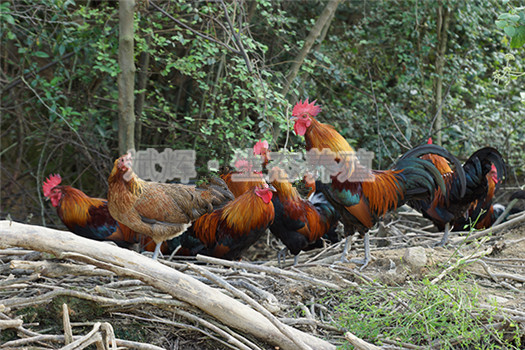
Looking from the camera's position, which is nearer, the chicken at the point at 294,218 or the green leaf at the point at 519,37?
the green leaf at the point at 519,37

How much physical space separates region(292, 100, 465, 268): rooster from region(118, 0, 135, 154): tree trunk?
5.65 ft

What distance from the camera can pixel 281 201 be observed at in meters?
4.87

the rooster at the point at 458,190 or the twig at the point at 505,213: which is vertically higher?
the rooster at the point at 458,190

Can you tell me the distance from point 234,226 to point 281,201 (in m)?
0.53

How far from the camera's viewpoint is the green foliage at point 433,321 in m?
2.89

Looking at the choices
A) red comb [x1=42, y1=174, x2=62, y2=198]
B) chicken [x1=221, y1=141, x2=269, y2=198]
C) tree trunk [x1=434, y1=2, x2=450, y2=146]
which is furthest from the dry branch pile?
tree trunk [x1=434, y1=2, x2=450, y2=146]

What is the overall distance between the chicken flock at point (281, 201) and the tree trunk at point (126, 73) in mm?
755

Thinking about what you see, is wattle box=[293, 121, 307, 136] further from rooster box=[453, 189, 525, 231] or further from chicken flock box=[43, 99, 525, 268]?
rooster box=[453, 189, 525, 231]

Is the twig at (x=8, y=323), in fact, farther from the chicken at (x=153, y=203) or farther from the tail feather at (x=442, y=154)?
the tail feather at (x=442, y=154)

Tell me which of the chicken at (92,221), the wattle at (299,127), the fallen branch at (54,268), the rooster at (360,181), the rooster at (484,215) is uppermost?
the wattle at (299,127)

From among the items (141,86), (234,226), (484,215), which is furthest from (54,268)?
(484,215)

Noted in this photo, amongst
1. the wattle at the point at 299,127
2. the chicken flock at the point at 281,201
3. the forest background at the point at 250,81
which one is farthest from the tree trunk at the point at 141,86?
the wattle at the point at 299,127

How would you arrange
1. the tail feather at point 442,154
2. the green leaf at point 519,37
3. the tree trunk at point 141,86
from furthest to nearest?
the tree trunk at point 141,86 → the tail feather at point 442,154 → the green leaf at point 519,37

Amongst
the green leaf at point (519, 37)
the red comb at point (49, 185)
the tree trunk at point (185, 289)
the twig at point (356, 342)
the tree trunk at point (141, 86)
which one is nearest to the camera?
the twig at point (356, 342)
